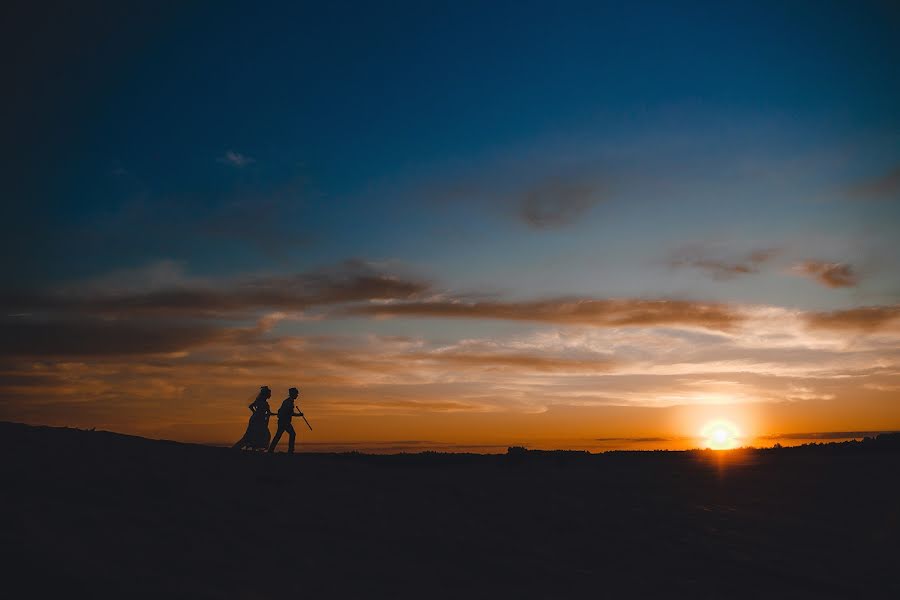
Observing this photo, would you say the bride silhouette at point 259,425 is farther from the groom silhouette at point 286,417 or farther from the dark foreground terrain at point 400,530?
the dark foreground terrain at point 400,530

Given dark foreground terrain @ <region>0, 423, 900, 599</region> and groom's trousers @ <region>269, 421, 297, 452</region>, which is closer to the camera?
dark foreground terrain @ <region>0, 423, 900, 599</region>

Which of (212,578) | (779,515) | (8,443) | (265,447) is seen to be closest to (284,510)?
(212,578)

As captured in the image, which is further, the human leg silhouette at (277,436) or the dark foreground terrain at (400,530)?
the human leg silhouette at (277,436)

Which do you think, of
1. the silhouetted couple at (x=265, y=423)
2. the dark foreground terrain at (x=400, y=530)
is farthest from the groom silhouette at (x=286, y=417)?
the dark foreground terrain at (x=400, y=530)

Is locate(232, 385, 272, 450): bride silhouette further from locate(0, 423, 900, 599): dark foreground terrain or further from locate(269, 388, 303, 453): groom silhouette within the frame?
locate(0, 423, 900, 599): dark foreground terrain

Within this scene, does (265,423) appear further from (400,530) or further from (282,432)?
(400,530)

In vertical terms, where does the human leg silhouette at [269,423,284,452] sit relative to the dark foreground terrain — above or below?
above

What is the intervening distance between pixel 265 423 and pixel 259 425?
0.21m

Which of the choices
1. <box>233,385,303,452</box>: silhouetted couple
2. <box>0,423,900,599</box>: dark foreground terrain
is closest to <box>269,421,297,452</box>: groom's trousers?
<box>233,385,303,452</box>: silhouetted couple

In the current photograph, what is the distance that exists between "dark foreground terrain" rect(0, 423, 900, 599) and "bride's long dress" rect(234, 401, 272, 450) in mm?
2470

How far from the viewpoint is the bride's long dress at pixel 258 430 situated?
1970cm

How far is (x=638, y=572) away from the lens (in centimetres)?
1107

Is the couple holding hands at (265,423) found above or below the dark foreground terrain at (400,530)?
above

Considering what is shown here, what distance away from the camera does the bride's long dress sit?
64.6ft
